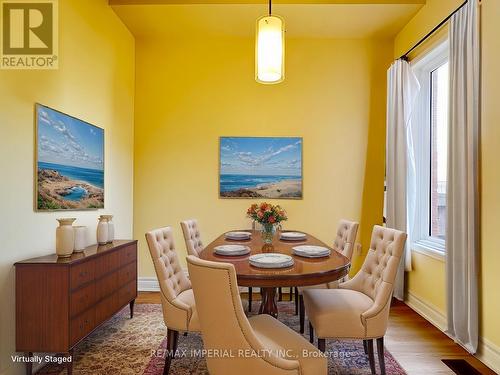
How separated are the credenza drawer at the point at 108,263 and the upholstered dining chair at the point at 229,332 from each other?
1.41 m

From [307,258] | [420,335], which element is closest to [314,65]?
[307,258]

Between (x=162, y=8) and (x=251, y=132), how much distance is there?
1745mm

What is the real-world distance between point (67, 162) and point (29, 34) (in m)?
0.99

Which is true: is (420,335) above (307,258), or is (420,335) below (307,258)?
below

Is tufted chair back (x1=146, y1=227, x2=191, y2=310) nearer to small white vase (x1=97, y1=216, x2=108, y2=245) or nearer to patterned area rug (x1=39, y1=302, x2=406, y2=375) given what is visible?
patterned area rug (x1=39, y1=302, x2=406, y2=375)

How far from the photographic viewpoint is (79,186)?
114 inches

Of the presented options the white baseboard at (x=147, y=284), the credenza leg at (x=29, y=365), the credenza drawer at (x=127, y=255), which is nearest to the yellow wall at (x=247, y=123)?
the white baseboard at (x=147, y=284)

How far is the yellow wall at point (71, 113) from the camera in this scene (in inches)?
83.0

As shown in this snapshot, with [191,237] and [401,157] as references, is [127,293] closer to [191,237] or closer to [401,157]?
[191,237]

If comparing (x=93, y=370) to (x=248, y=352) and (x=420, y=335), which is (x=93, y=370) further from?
(x=420, y=335)

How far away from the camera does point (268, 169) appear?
4.22 meters

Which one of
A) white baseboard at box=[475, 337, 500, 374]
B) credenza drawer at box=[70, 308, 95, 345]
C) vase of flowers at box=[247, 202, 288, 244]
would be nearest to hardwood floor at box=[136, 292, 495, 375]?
white baseboard at box=[475, 337, 500, 374]

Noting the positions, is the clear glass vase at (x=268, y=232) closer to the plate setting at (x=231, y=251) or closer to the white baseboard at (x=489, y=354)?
the plate setting at (x=231, y=251)

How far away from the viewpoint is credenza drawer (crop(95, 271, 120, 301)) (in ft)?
8.22
